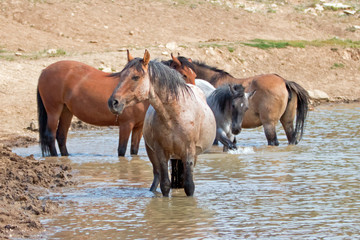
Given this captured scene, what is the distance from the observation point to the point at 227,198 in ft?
22.9

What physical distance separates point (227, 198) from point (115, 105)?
170 cm

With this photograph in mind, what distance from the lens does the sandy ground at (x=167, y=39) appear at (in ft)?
54.9

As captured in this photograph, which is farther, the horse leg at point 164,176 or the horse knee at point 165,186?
the horse knee at point 165,186

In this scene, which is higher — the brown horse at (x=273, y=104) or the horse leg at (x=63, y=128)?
the brown horse at (x=273, y=104)

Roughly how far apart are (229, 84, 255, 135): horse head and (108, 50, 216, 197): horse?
127 inches

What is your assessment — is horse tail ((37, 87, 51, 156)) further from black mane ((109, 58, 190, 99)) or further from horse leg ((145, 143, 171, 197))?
black mane ((109, 58, 190, 99))

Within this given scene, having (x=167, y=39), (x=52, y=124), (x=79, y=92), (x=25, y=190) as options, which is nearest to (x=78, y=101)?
(x=79, y=92)

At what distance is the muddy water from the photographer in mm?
5641

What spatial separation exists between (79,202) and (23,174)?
1.28 metres

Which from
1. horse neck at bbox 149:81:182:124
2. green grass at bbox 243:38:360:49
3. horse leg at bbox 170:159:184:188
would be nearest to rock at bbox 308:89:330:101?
green grass at bbox 243:38:360:49

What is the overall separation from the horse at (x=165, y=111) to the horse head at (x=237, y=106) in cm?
323

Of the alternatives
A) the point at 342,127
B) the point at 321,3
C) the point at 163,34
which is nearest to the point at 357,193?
the point at 342,127

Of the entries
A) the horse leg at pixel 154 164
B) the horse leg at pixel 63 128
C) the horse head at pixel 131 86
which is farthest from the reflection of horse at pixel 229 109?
the horse head at pixel 131 86

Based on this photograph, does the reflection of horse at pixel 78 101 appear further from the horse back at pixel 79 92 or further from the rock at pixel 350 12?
the rock at pixel 350 12
